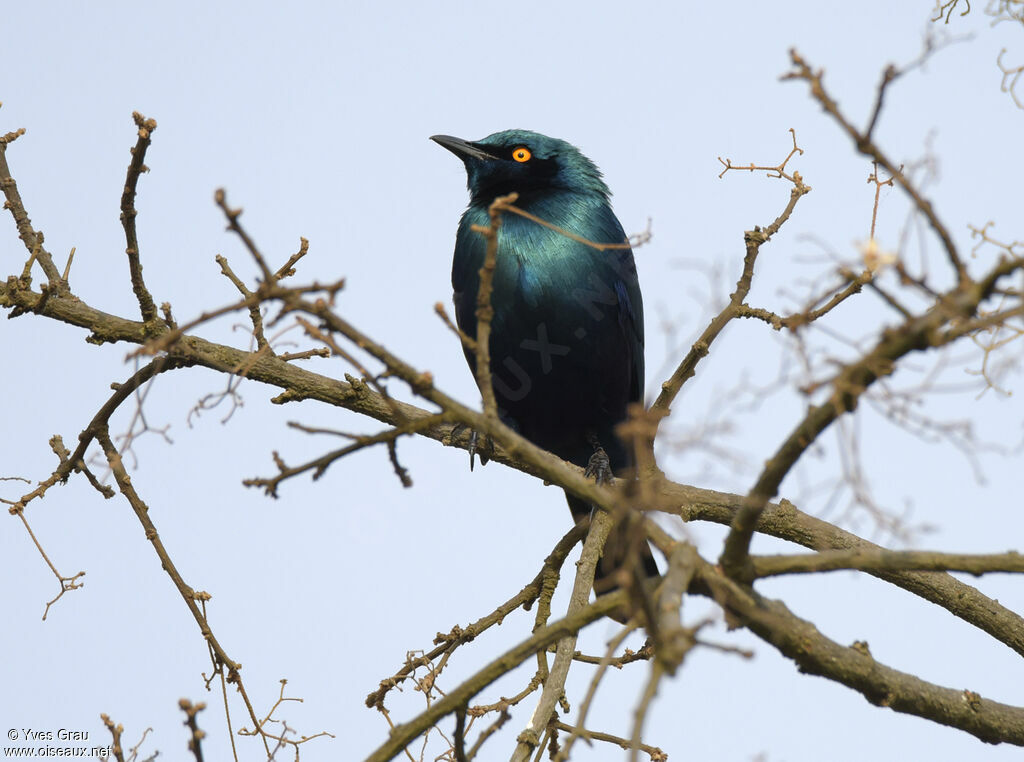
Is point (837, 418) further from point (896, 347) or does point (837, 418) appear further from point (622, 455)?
point (622, 455)

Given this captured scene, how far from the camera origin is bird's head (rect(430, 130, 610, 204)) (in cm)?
572

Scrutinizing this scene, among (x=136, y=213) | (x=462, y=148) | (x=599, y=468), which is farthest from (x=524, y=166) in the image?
(x=136, y=213)

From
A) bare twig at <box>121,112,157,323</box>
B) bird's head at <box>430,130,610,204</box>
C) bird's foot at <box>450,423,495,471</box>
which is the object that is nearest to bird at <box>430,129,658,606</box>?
bird's head at <box>430,130,610,204</box>

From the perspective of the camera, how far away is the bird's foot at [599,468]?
16.4 feet

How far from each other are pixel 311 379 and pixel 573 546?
1305mm

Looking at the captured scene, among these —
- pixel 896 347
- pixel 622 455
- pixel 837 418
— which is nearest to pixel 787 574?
pixel 837 418

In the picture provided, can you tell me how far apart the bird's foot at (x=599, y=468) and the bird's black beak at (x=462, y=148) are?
1774 mm

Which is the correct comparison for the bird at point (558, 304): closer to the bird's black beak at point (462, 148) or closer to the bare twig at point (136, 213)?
the bird's black beak at point (462, 148)

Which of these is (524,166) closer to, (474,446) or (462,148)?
(462,148)

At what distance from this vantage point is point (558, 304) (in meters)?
5.07

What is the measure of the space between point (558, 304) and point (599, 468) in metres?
0.78

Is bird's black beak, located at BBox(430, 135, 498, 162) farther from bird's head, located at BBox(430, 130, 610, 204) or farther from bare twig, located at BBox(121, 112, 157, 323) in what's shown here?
bare twig, located at BBox(121, 112, 157, 323)

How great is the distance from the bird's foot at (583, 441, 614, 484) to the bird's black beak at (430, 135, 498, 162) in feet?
5.82

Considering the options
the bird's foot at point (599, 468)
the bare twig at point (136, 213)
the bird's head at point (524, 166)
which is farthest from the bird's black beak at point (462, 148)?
the bare twig at point (136, 213)
